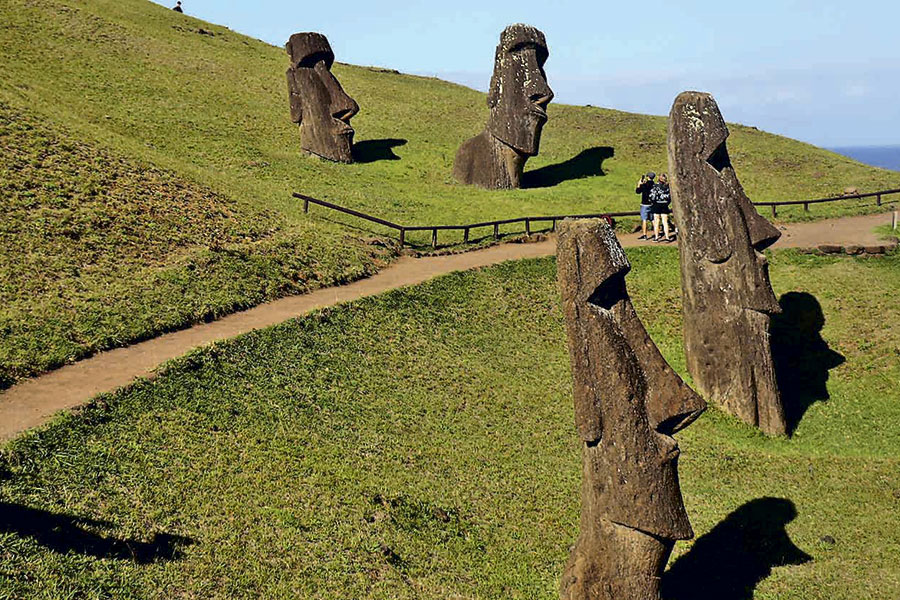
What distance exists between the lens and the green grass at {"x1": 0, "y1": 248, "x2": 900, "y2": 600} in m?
11.7

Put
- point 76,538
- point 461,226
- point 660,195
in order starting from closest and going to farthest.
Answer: point 76,538
point 461,226
point 660,195

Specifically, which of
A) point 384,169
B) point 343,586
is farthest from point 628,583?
point 384,169

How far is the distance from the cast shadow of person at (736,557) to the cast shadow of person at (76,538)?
758 centimetres

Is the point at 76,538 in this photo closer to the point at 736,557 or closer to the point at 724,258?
the point at 736,557

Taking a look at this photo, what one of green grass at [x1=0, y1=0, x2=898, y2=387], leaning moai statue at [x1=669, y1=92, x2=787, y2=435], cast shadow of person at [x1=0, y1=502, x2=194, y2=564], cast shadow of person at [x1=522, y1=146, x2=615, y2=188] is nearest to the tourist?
green grass at [x1=0, y1=0, x2=898, y2=387]

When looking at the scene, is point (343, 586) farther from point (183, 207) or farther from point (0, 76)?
point (0, 76)

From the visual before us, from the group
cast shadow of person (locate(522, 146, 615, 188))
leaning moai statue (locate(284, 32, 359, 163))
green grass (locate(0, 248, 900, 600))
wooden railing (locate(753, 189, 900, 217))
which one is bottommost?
green grass (locate(0, 248, 900, 600))

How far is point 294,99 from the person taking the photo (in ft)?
124

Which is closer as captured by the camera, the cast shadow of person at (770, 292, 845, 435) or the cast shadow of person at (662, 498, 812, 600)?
the cast shadow of person at (662, 498, 812, 600)

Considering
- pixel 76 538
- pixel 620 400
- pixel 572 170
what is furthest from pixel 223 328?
pixel 572 170

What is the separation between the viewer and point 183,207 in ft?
83.6

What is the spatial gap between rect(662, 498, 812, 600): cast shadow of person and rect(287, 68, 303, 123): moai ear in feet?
94.8

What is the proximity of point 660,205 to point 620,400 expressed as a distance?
20.3 metres

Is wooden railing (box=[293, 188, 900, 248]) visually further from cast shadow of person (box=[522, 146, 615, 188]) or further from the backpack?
cast shadow of person (box=[522, 146, 615, 188])
